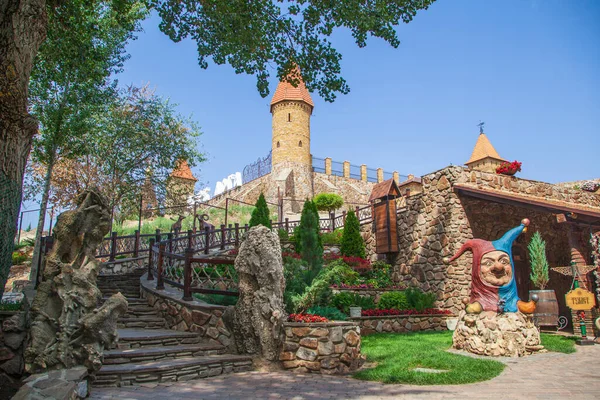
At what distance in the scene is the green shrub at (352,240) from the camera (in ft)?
49.2

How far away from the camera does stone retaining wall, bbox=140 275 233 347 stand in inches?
249

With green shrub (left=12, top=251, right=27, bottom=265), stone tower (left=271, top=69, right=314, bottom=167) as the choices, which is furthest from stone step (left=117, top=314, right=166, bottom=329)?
stone tower (left=271, top=69, right=314, bottom=167)

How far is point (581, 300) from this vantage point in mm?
8016

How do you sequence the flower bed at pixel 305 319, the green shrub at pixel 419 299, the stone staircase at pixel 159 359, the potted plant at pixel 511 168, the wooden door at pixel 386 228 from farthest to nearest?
the wooden door at pixel 386 228
the potted plant at pixel 511 168
the green shrub at pixel 419 299
the flower bed at pixel 305 319
the stone staircase at pixel 159 359

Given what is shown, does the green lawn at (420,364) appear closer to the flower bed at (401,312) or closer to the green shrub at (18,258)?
the flower bed at (401,312)

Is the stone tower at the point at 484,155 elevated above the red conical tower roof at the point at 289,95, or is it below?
below

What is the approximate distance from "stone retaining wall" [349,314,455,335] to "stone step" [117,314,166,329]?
416 centimetres

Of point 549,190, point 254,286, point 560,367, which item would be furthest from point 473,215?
point 254,286

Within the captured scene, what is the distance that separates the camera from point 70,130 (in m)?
14.0

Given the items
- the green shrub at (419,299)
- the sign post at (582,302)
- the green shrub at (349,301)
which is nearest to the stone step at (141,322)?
the green shrub at (349,301)

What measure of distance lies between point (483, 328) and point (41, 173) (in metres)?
21.4

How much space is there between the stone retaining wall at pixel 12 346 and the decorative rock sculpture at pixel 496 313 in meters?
6.63

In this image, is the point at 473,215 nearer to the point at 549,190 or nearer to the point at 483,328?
the point at 549,190

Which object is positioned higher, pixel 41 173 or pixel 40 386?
pixel 41 173
